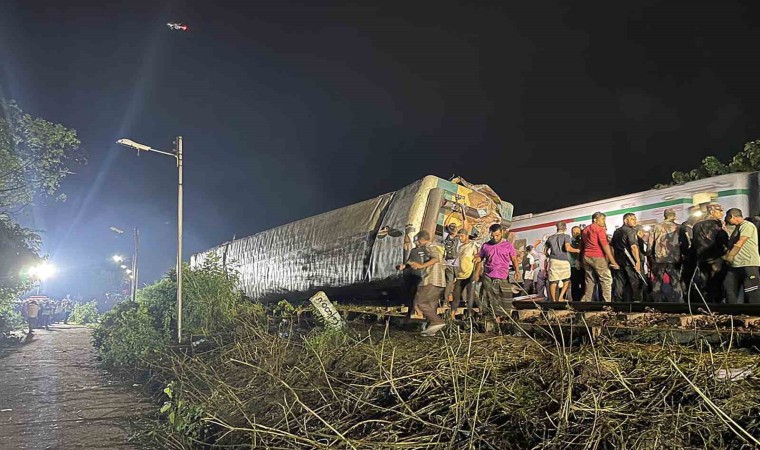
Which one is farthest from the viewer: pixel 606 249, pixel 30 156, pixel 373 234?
pixel 30 156

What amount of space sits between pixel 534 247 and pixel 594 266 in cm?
587

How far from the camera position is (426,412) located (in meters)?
3.43

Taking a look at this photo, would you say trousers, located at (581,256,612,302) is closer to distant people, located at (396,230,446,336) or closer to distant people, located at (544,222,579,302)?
distant people, located at (544,222,579,302)

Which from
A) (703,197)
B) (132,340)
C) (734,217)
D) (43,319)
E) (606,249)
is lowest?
(132,340)

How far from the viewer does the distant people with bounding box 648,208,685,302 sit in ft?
29.0

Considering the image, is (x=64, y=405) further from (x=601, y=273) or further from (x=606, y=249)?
(x=606, y=249)

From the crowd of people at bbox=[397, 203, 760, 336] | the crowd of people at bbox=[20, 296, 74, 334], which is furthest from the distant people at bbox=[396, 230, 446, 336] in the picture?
the crowd of people at bbox=[20, 296, 74, 334]

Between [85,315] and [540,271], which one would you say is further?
[85,315]

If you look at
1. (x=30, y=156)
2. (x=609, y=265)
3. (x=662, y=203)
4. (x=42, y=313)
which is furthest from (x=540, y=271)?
(x=42, y=313)

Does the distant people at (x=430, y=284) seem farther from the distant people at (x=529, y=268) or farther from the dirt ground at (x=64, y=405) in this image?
the distant people at (x=529, y=268)

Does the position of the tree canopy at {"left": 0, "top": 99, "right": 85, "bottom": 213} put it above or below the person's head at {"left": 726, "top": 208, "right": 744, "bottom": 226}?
above

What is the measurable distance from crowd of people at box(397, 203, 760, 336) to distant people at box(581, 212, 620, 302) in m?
0.01

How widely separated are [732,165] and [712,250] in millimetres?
15309

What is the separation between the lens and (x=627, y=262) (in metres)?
8.81
